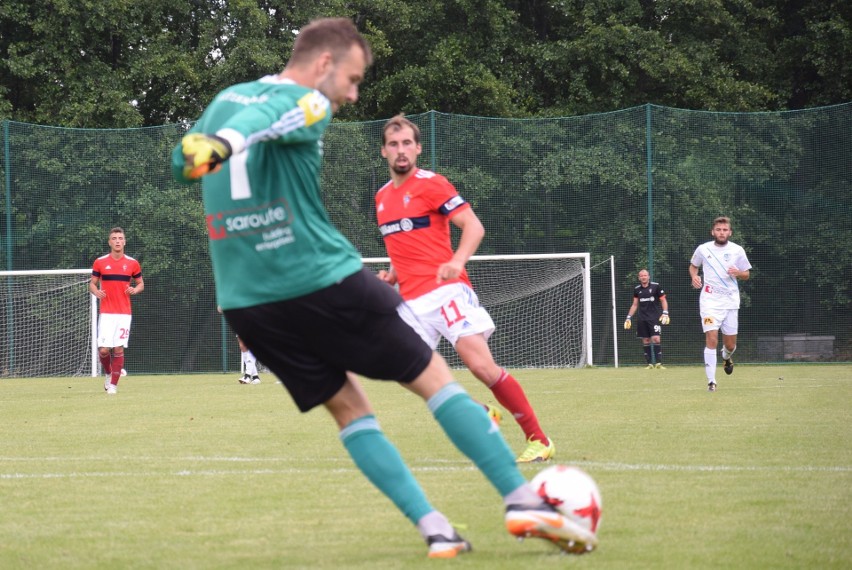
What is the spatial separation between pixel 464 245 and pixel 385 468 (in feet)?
6.07

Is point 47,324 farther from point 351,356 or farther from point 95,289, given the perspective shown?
point 351,356

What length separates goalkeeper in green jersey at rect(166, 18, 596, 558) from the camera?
3.88 m

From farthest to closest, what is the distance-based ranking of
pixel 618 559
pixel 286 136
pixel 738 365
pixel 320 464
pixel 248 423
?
pixel 738 365 < pixel 248 423 < pixel 320 464 < pixel 618 559 < pixel 286 136

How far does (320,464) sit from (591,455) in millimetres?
1698

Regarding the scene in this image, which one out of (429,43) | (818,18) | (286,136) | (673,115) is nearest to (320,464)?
(286,136)

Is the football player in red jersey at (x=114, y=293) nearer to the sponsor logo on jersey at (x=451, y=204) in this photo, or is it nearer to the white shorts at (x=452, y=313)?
the white shorts at (x=452, y=313)

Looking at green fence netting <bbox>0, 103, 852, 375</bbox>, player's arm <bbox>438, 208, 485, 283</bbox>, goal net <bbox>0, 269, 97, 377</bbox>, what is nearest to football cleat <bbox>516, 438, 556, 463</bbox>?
player's arm <bbox>438, 208, 485, 283</bbox>

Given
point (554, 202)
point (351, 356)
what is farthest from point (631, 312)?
point (351, 356)

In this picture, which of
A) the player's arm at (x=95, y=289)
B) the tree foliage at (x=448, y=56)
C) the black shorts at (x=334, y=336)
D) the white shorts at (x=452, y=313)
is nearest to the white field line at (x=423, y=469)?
the white shorts at (x=452, y=313)

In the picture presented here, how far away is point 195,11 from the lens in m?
30.1

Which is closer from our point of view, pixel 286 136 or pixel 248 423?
pixel 286 136

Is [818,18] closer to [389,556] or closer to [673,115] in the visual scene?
[673,115]

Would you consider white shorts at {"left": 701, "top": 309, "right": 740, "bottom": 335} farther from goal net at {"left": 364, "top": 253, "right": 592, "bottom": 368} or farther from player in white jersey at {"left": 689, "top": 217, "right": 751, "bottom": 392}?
goal net at {"left": 364, "top": 253, "right": 592, "bottom": 368}

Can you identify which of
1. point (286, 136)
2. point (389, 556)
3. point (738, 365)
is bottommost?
point (738, 365)
